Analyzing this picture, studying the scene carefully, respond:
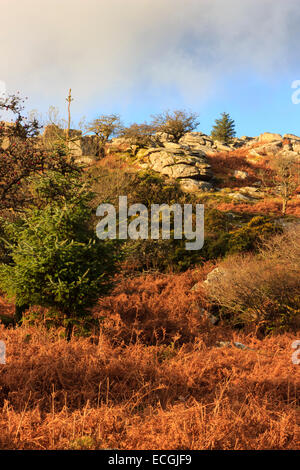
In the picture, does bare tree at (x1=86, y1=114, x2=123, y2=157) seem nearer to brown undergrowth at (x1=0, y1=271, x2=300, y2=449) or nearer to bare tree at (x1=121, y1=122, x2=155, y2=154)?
bare tree at (x1=121, y1=122, x2=155, y2=154)

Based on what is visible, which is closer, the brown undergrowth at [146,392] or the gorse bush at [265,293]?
the brown undergrowth at [146,392]

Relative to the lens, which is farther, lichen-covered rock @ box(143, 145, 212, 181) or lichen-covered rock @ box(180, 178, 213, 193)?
lichen-covered rock @ box(143, 145, 212, 181)

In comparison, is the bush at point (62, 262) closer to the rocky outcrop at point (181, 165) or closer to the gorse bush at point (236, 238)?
the gorse bush at point (236, 238)

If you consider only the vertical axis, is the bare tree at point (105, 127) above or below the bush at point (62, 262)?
above
